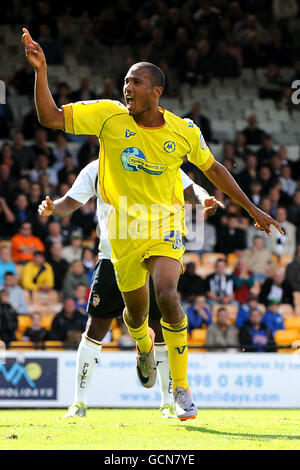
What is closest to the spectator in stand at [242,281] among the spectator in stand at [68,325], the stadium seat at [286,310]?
the stadium seat at [286,310]

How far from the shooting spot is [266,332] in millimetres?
14195

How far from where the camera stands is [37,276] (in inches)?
593

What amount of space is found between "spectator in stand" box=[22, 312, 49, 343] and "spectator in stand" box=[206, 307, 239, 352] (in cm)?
264

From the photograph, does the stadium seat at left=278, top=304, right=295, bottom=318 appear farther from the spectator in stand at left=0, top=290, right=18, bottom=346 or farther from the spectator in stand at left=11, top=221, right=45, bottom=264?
the spectator in stand at left=0, top=290, right=18, bottom=346

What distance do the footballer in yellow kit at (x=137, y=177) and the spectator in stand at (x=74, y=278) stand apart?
788 cm

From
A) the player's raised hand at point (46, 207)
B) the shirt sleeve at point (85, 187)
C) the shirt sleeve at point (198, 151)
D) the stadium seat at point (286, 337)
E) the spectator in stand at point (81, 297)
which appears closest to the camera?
the shirt sleeve at point (198, 151)

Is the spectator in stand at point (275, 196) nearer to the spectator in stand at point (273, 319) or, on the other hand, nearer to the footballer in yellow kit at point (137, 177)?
the spectator in stand at point (273, 319)

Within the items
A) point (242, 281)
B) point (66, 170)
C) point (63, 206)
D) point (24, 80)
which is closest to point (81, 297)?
point (242, 281)

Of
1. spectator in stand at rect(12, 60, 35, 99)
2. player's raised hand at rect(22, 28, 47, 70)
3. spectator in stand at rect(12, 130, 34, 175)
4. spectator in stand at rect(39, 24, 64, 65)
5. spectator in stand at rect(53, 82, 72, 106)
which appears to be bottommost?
player's raised hand at rect(22, 28, 47, 70)

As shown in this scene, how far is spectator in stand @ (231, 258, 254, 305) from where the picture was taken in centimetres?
1551

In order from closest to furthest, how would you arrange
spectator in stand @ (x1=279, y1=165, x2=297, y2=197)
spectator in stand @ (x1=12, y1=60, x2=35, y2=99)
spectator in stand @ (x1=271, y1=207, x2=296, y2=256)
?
1. spectator in stand @ (x1=271, y1=207, x2=296, y2=256)
2. spectator in stand @ (x1=279, y1=165, x2=297, y2=197)
3. spectator in stand @ (x1=12, y1=60, x2=35, y2=99)

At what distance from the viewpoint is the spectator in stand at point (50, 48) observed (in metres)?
20.0

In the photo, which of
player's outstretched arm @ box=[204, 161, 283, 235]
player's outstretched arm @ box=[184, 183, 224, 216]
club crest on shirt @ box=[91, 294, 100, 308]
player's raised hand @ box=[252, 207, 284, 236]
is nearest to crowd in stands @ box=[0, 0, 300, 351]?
player's outstretched arm @ box=[184, 183, 224, 216]

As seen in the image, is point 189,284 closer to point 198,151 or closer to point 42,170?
point 42,170
